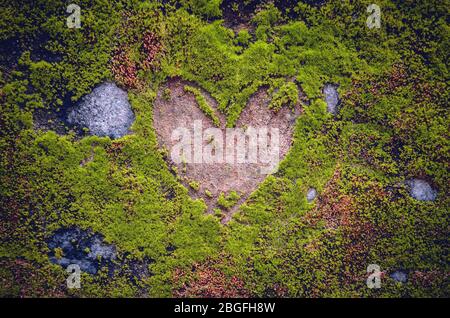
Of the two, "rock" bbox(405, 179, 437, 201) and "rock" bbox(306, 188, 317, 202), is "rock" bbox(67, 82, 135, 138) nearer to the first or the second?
"rock" bbox(306, 188, 317, 202)

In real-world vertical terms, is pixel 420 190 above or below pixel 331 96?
below

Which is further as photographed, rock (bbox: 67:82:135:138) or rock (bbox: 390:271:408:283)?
rock (bbox: 390:271:408:283)

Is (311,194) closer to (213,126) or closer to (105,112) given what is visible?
(213,126)

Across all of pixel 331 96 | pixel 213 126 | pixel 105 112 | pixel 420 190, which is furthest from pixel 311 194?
pixel 105 112

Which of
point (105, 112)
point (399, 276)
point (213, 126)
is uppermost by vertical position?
point (105, 112)

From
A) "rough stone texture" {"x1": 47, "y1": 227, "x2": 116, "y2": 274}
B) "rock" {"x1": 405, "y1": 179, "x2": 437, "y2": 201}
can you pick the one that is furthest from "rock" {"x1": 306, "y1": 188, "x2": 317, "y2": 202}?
"rough stone texture" {"x1": 47, "y1": 227, "x2": 116, "y2": 274}

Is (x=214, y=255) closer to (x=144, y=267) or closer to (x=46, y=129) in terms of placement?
(x=144, y=267)
